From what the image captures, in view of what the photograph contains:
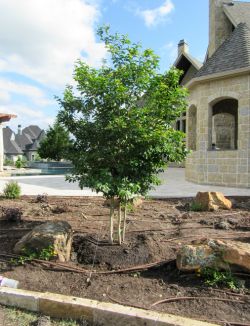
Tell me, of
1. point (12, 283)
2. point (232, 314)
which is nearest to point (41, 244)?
point (12, 283)

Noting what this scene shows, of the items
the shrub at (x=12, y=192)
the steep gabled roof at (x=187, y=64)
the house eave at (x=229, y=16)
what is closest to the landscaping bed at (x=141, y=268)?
the shrub at (x=12, y=192)

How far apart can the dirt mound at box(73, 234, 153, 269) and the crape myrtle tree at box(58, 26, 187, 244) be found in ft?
1.87

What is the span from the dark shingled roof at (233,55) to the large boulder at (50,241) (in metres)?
Result: 9.36

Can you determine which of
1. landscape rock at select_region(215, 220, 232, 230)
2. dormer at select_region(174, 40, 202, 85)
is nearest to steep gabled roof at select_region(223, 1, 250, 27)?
dormer at select_region(174, 40, 202, 85)

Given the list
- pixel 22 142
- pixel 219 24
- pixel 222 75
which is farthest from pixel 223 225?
pixel 22 142

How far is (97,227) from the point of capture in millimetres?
5520

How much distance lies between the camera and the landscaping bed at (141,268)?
3084 millimetres

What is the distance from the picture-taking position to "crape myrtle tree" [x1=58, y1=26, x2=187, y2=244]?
13.4 ft

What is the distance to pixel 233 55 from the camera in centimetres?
1228

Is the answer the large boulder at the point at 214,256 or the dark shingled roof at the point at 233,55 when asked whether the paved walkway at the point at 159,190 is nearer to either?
the dark shingled roof at the point at 233,55

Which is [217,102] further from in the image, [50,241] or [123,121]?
[50,241]

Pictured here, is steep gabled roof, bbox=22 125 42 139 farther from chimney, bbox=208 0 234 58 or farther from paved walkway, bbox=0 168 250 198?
paved walkway, bbox=0 168 250 198

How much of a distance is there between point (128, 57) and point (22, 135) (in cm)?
6225

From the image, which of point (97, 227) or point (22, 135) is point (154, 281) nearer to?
point (97, 227)
